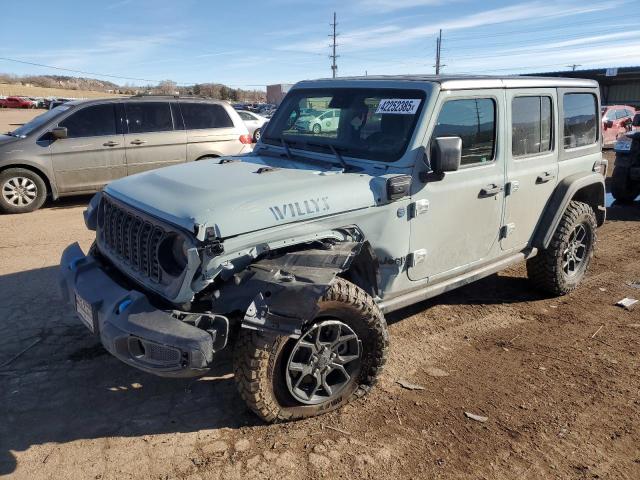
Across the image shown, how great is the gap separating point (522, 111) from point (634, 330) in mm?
2173

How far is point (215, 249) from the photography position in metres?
2.66

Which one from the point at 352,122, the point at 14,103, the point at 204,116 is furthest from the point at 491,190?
the point at 14,103

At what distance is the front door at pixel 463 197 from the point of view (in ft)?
12.0

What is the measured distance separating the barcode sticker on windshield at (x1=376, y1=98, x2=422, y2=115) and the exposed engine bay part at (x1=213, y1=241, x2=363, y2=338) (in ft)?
4.84

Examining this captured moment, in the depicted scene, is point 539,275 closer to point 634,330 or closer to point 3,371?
point 634,330

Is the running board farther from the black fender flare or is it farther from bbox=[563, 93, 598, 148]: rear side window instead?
bbox=[563, 93, 598, 148]: rear side window

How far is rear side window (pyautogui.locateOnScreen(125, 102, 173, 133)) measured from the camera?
344 inches

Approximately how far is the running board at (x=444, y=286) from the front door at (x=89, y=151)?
6.40 metres

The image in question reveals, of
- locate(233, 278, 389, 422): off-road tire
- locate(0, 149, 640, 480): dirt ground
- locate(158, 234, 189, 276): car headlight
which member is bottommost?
locate(0, 149, 640, 480): dirt ground

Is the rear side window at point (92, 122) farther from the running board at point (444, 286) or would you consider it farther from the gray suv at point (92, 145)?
the running board at point (444, 286)

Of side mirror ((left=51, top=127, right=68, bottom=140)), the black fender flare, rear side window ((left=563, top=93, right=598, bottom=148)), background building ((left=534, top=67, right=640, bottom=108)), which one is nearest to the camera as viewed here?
the black fender flare

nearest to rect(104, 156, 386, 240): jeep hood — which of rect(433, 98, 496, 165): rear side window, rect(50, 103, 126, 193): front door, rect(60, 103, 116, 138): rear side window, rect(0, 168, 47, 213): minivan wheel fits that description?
rect(433, 98, 496, 165): rear side window

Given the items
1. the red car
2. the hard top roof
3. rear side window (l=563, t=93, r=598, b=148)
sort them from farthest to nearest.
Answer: the red car < rear side window (l=563, t=93, r=598, b=148) < the hard top roof

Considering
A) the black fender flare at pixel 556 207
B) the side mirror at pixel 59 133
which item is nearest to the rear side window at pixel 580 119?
the black fender flare at pixel 556 207
